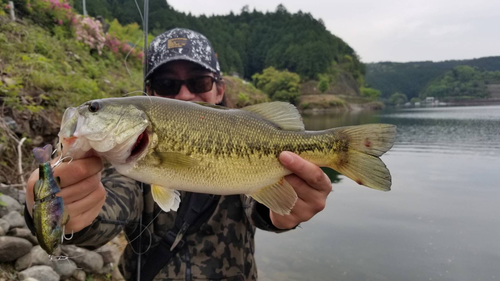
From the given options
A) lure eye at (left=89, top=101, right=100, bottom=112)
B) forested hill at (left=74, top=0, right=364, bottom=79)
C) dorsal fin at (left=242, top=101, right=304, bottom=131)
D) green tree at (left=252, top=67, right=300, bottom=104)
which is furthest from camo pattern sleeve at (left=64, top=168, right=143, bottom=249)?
forested hill at (left=74, top=0, right=364, bottom=79)

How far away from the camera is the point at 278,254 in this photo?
7.68 meters

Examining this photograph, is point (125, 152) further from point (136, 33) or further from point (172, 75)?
point (136, 33)

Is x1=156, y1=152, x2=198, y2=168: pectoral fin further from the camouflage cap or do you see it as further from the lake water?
the lake water

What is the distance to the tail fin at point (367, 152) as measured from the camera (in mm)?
2025

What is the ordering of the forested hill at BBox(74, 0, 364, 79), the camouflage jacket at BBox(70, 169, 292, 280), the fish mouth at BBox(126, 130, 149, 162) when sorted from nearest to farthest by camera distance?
the fish mouth at BBox(126, 130, 149, 162) < the camouflage jacket at BBox(70, 169, 292, 280) < the forested hill at BBox(74, 0, 364, 79)

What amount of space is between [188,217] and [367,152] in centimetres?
154

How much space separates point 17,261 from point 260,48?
102 metres

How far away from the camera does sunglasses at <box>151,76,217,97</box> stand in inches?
136

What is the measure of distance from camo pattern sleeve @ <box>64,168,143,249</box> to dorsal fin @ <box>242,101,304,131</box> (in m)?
1.23

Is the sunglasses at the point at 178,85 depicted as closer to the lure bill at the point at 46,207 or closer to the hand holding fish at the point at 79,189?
the hand holding fish at the point at 79,189

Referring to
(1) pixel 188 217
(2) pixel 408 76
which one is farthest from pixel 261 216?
(2) pixel 408 76

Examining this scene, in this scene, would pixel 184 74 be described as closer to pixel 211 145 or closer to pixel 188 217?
pixel 188 217

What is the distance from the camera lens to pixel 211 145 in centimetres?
185

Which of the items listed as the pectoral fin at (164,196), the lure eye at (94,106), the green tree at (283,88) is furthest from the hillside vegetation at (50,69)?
the green tree at (283,88)
